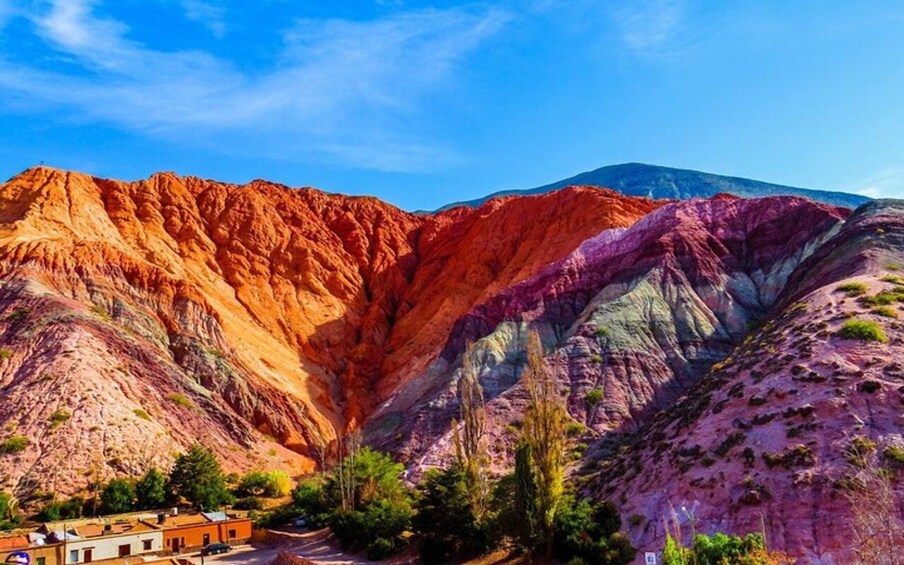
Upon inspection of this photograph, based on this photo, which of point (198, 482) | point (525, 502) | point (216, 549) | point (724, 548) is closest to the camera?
point (724, 548)

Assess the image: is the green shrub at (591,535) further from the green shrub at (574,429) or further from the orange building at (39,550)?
the orange building at (39,550)

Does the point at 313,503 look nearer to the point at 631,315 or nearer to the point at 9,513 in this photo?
the point at 9,513

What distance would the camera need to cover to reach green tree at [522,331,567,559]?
31.4 metres

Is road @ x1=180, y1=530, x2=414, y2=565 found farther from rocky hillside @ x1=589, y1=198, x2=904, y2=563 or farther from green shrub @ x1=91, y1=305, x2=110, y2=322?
green shrub @ x1=91, y1=305, x2=110, y2=322

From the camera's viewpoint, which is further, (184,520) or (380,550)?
(184,520)

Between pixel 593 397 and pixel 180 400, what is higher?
pixel 180 400

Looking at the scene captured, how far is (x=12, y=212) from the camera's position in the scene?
9069cm

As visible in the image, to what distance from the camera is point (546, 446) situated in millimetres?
32156

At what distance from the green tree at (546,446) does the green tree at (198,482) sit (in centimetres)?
2999

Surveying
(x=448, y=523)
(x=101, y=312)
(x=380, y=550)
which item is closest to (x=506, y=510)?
(x=448, y=523)

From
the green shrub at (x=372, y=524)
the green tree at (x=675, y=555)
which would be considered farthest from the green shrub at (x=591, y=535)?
the green shrub at (x=372, y=524)

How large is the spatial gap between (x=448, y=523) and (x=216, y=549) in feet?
58.4

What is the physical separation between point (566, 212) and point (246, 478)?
52944mm

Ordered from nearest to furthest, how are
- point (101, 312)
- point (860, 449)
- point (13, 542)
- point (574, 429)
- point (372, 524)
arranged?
point (860, 449) → point (13, 542) → point (372, 524) → point (574, 429) → point (101, 312)
